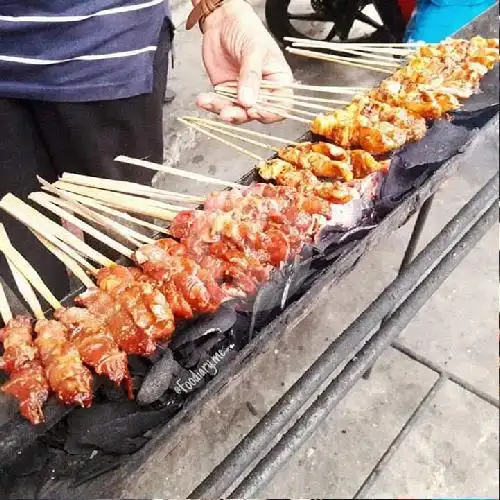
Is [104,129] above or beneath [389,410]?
above

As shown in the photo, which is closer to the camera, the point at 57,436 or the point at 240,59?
the point at 57,436

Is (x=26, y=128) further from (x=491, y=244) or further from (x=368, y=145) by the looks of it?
(x=491, y=244)

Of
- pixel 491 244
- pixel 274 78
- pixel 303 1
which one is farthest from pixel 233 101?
pixel 303 1

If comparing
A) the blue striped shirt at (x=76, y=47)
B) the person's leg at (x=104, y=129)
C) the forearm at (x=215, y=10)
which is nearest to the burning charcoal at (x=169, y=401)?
the person's leg at (x=104, y=129)

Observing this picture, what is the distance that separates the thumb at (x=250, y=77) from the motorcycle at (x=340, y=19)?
3855 mm

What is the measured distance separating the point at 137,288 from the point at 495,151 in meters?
4.60

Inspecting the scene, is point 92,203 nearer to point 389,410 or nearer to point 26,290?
point 26,290

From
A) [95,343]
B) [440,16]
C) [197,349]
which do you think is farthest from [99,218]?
[440,16]

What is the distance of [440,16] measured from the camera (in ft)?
16.3

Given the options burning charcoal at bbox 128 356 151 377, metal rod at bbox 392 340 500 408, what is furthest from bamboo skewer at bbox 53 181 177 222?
metal rod at bbox 392 340 500 408

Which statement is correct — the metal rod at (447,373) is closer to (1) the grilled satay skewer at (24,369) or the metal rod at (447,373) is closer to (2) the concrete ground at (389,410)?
(2) the concrete ground at (389,410)

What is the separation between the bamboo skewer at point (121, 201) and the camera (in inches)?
83.7

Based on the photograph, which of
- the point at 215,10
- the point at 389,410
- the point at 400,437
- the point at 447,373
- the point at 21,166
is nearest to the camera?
the point at 21,166

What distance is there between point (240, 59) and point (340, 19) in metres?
3.88
